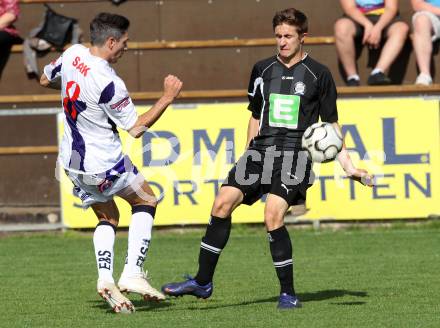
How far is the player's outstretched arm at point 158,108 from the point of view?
697 centimetres

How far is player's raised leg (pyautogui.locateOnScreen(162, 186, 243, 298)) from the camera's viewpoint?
7363 millimetres

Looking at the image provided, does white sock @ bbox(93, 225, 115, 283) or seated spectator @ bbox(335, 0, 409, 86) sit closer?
white sock @ bbox(93, 225, 115, 283)

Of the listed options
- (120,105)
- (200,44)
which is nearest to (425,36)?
(200,44)

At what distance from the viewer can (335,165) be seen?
469 inches

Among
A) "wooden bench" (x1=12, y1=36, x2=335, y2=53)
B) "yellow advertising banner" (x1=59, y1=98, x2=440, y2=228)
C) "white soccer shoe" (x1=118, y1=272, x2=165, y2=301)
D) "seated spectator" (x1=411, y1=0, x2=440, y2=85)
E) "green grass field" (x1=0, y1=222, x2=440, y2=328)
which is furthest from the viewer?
"wooden bench" (x1=12, y1=36, x2=335, y2=53)

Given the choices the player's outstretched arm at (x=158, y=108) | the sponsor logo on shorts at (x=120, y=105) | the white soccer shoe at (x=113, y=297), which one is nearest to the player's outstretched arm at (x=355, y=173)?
the player's outstretched arm at (x=158, y=108)

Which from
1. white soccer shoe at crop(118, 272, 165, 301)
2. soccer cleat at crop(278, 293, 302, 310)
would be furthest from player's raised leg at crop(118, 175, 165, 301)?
soccer cleat at crop(278, 293, 302, 310)

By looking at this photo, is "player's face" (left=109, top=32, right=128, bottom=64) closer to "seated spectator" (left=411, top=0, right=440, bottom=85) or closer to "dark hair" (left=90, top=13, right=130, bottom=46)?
"dark hair" (left=90, top=13, right=130, bottom=46)

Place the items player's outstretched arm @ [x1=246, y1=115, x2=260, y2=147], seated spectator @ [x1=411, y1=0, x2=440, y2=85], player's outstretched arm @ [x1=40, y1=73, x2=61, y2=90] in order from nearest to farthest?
1. player's outstretched arm @ [x1=40, y1=73, x2=61, y2=90]
2. player's outstretched arm @ [x1=246, y1=115, x2=260, y2=147]
3. seated spectator @ [x1=411, y1=0, x2=440, y2=85]

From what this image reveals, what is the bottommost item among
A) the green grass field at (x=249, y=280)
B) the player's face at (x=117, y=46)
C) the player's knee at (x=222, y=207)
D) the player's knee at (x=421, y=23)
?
the green grass field at (x=249, y=280)

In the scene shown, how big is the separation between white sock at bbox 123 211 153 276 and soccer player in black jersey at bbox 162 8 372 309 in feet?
1.06

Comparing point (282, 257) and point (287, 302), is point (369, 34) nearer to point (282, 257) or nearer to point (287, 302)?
point (282, 257)

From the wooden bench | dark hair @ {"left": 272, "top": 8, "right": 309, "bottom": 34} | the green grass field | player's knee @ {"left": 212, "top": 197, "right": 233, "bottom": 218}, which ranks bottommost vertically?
the green grass field

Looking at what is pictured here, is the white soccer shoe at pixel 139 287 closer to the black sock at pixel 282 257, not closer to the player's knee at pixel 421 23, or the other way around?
the black sock at pixel 282 257
